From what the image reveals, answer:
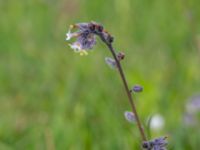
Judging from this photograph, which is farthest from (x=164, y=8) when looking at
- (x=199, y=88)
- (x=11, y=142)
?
(x=11, y=142)

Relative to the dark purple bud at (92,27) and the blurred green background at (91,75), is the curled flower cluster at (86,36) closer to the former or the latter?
the dark purple bud at (92,27)

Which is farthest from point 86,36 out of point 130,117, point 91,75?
point 91,75

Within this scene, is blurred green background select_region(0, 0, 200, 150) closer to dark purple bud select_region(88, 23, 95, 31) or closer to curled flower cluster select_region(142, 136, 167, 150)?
curled flower cluster select_region(142, 136, 167, 150)

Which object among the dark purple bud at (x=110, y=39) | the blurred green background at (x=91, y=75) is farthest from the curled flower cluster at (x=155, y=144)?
the blurred green background at (x=91, y=75)

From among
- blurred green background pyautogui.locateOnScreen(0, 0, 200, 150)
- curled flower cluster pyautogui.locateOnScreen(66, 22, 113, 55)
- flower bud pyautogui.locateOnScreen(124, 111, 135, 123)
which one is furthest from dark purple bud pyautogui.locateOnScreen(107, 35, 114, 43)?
blurred green background pyautogui.locateOnScreen(0, 0, 200, 150)

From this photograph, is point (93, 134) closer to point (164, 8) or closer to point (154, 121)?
point (154, 121)
